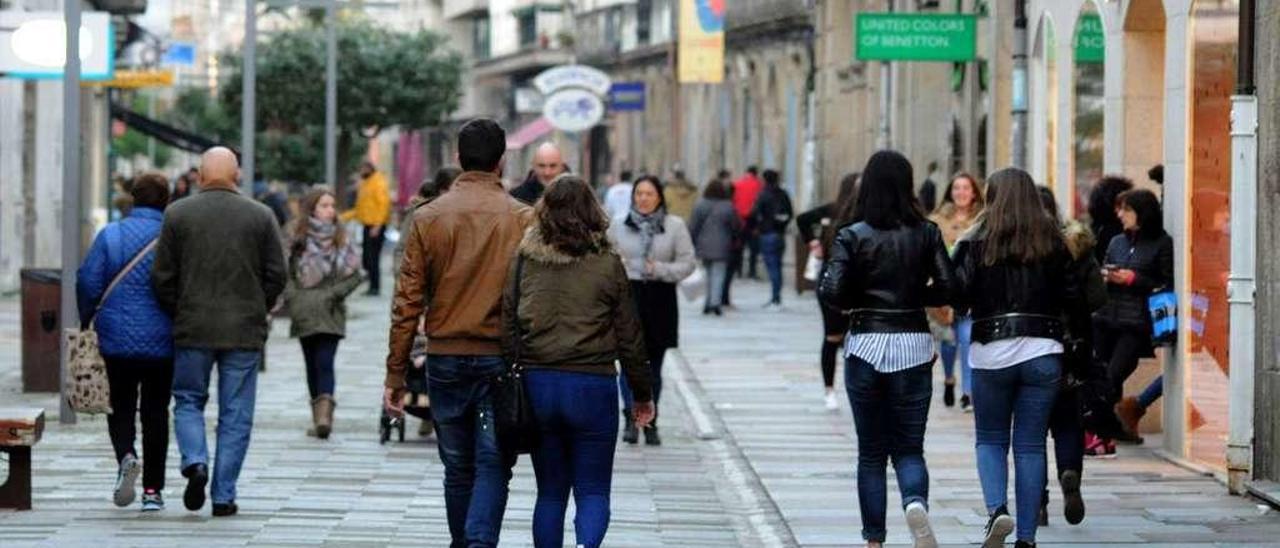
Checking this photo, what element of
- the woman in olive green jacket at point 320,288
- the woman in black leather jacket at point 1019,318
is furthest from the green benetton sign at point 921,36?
the woman in black leather jacket at point 1019,318

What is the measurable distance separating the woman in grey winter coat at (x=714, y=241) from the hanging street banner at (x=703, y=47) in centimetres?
858

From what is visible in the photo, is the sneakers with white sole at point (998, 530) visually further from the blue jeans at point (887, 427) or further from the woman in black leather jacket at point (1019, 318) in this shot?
the blue jeans at point (887, 427)

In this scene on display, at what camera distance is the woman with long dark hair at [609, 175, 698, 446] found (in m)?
17.7

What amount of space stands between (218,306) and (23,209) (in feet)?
83.9

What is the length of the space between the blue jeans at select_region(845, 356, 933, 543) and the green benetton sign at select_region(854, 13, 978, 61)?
14.3m

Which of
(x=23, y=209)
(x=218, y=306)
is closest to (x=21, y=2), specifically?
(x=23, y=209)

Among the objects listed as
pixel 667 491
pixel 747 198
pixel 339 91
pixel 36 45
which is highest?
pixel 339 91

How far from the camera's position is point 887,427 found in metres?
11.7

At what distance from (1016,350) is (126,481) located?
13.6 ft

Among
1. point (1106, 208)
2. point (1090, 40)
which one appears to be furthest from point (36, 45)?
point (1090, 40)

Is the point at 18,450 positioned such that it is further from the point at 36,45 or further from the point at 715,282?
the point at 715,282

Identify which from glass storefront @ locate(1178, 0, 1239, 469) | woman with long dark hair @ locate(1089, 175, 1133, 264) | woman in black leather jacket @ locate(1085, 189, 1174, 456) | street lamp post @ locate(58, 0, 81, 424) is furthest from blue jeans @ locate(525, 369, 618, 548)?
street lamp post @ locate(58, 0, 81, 424)

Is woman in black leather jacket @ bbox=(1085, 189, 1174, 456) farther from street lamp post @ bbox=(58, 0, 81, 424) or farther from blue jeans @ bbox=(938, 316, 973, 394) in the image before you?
street lamp post @ bbox=(58, 0, 81, 424)

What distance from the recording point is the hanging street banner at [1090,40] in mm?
19922
